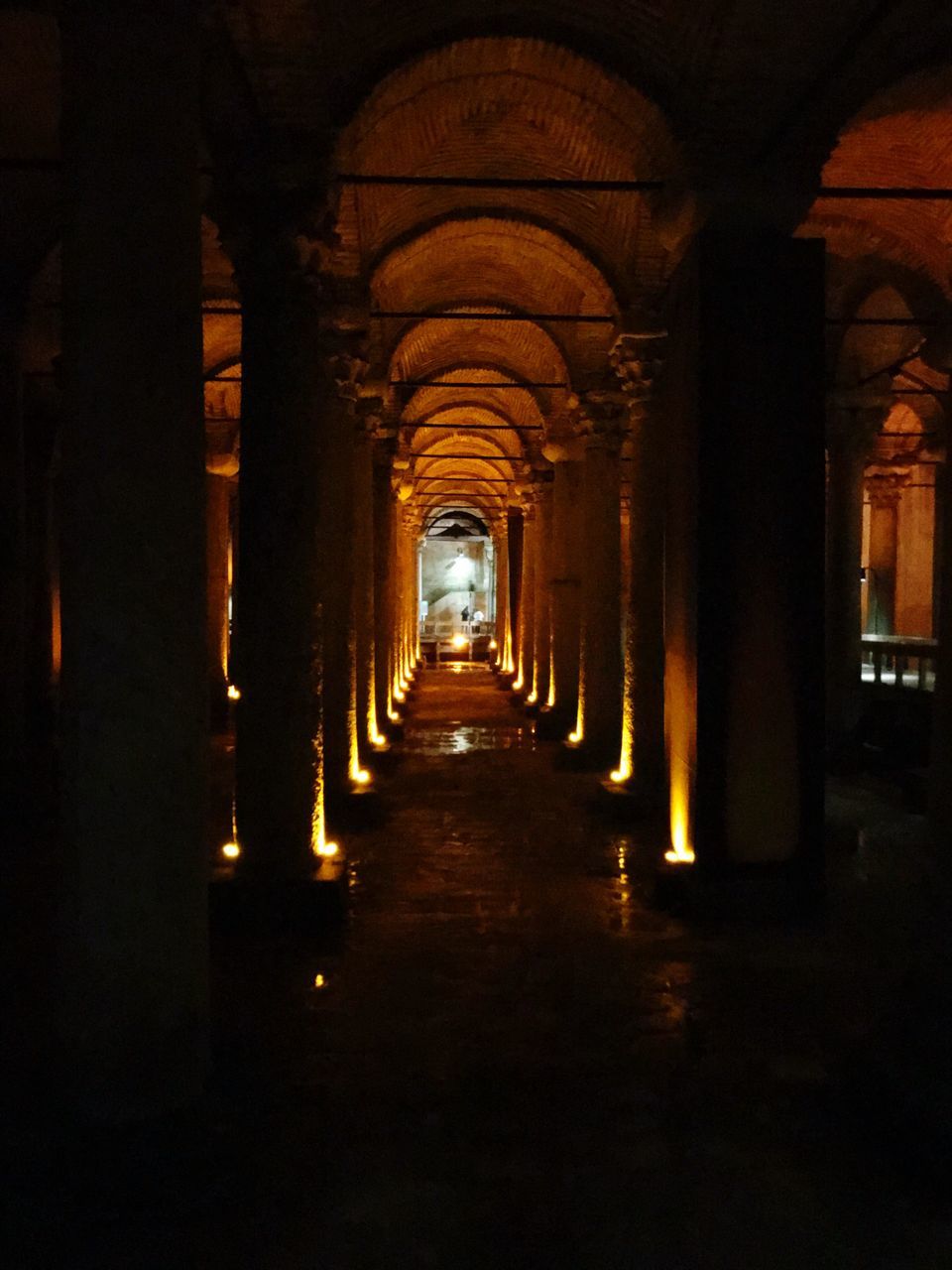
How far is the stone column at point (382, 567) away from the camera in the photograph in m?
13.6

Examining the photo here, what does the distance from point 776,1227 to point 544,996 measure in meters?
2.01

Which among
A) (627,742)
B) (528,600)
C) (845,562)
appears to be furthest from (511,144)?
(528,600)

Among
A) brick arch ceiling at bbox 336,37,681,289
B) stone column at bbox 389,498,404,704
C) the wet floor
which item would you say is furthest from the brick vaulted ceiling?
stone column at bbox 389,498,404,704

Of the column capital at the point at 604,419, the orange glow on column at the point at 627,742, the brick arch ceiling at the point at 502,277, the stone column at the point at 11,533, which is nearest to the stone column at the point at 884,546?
the brick arch ceiling at the point at 502,277

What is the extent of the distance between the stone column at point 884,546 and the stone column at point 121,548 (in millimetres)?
17459

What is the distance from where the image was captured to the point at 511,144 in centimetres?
862

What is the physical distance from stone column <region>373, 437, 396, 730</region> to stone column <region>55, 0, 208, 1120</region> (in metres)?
9.99

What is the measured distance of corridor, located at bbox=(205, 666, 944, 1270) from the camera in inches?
124

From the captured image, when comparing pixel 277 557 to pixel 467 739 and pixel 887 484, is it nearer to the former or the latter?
pixel 467 739

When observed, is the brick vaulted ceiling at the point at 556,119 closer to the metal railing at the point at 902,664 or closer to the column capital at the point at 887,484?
the metal railing at the point at 902,664

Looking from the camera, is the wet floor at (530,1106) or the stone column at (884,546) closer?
the wet floor at (530,1106)

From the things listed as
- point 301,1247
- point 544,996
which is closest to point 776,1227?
point 301,1247

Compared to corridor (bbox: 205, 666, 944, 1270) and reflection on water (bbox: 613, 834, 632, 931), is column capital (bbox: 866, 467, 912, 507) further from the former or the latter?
corridor (bbox: 205, 666, 944, 1270)

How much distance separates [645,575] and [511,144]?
4048 millimetres
